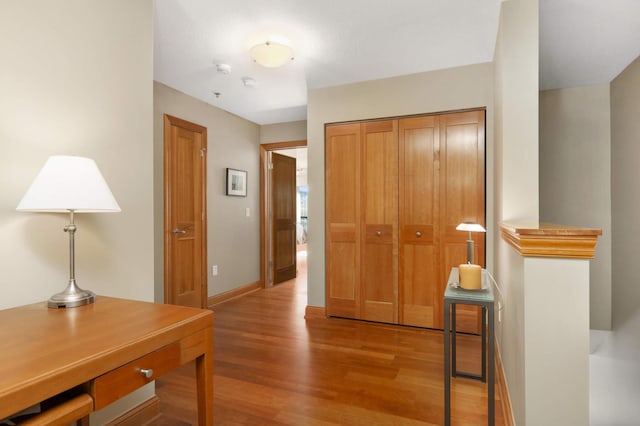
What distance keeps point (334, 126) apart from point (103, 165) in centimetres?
239

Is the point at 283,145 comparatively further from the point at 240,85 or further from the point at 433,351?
the point at 433,351

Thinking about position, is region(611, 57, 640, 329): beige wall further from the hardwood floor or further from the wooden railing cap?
the wooden railing cap

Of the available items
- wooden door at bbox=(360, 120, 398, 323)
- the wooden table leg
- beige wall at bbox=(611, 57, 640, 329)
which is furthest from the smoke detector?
beige wall at bbox=(611, 57, 640, 329)

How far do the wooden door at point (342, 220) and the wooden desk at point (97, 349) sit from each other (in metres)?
2.38

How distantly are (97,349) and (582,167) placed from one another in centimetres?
449

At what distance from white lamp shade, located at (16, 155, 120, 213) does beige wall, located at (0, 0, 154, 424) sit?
0.80ft

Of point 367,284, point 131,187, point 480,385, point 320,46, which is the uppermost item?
point 320,46

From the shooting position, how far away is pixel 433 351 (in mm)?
2793

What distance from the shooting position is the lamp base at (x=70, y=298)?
133 centimetres

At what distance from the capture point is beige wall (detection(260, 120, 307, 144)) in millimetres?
4871

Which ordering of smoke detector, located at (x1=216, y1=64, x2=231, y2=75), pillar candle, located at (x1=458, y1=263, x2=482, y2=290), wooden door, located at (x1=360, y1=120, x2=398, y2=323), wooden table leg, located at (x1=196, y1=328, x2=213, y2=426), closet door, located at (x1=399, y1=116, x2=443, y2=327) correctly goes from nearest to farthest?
wooden table leg, located at (x1=196, y1=328, x2=213, y2=426)
pillar candle, located at (x1=458, y1=263, x2=482, y2=290)
smoke detector, located at (x1=216, y1=64, x2=231, y2=75)
closet door, located at (x1=399, y1=116, x2=443, y2=327)
wooden door, located at (x1=360, y1=120, x2=398, y2=323)

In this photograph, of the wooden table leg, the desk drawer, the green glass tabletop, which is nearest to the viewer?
the desk drawer

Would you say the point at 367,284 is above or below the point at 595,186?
below

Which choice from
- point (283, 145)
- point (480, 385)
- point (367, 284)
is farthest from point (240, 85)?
point (480, 385)
